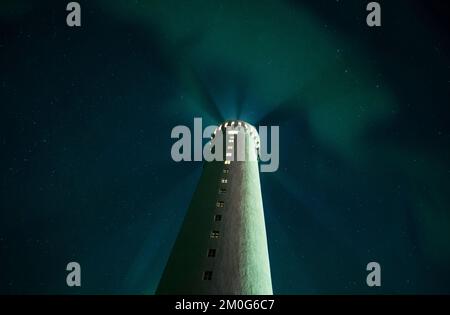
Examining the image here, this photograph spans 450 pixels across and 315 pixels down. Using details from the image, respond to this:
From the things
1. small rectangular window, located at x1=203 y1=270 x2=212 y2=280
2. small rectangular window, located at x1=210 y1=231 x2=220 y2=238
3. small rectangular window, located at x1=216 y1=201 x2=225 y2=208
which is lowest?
small rectangular window, located at x1=203 y1=270 x2=212 y2=280

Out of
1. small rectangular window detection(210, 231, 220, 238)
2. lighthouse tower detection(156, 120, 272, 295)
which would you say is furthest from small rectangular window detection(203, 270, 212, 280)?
small rectangular window detection(210, 231, 220, 238)

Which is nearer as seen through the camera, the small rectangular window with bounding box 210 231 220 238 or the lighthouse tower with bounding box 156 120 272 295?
the lighthouse tower with bounding box 156 120 272 295

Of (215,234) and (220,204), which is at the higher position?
(220,204)

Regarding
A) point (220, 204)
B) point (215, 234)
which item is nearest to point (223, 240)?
point (215, 234)

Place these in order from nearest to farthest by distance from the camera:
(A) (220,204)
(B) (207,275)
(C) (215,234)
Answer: (B) (207,275)
(C) (215,234)
(A) (220,204)

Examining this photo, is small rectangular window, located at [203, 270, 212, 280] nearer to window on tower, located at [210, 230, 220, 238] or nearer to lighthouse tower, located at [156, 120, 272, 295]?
lighthouse tower, located at [156, 120, 272, 295]

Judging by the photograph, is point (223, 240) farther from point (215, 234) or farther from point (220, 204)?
point (220, 204)

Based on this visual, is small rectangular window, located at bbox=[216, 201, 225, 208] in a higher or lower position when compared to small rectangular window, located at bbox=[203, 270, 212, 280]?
higher

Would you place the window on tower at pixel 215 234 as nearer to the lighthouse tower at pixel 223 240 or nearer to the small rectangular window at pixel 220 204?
the lighthouse tower at pixel 223 240
